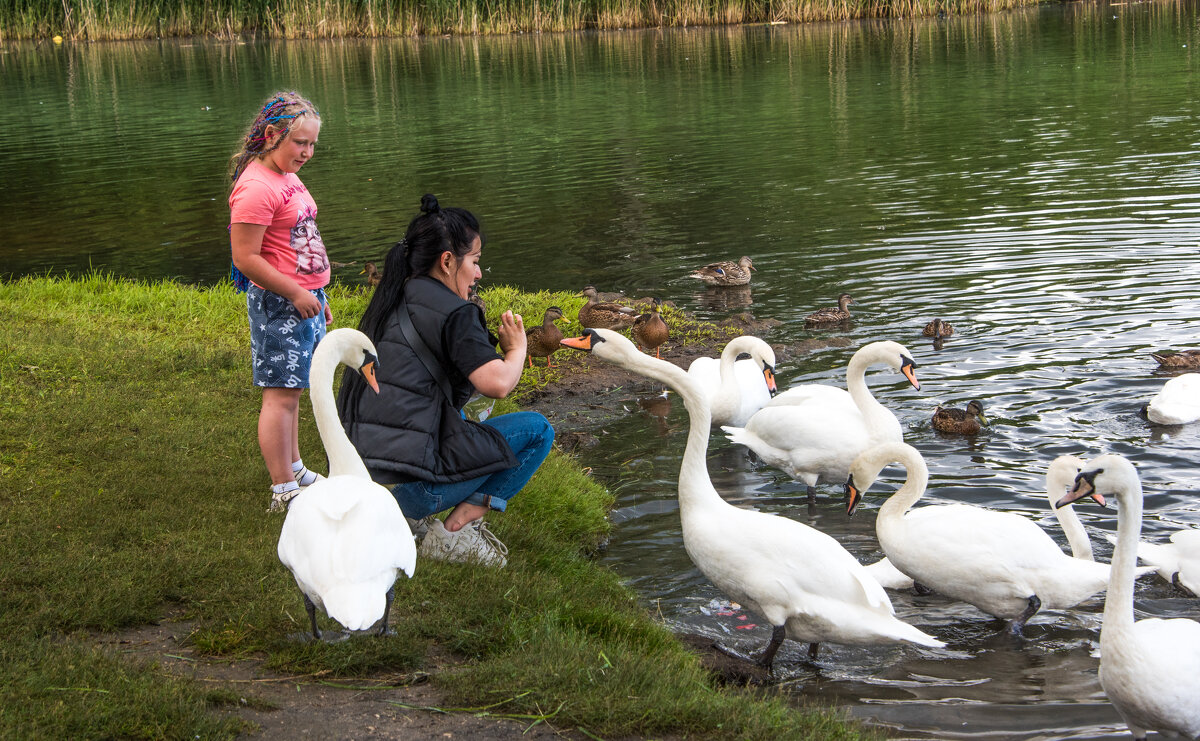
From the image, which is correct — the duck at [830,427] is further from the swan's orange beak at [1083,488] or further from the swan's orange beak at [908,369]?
the swan's orange beak at [1083,488]

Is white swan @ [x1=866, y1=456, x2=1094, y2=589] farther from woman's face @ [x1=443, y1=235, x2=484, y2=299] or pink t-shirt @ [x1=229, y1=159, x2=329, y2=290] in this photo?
pink t-shirt @ [x1=229, y1=159, x2=329, y2=290]

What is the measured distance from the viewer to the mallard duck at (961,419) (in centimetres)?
831

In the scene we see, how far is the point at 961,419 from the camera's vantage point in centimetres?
833

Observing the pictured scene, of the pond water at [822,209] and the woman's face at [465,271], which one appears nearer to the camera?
the woman's face at [465,271]

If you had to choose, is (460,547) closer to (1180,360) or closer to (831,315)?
(831,315)

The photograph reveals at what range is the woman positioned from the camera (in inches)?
201

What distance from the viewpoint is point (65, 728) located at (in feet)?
12.2

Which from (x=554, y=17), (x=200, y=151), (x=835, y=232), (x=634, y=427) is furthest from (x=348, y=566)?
(x=554, y=17)

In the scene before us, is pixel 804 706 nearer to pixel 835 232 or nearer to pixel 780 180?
pixel 835 232

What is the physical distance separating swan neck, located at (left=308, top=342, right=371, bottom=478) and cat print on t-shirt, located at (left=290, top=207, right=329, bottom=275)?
147 cm

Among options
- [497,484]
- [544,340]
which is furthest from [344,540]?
[544,340]

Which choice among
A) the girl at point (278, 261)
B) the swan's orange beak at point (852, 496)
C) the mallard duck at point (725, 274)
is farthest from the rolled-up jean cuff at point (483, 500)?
the mallard duck at point (725, 274)

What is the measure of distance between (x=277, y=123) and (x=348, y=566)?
108 inches

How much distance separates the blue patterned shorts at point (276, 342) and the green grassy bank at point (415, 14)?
3976 centimetres
